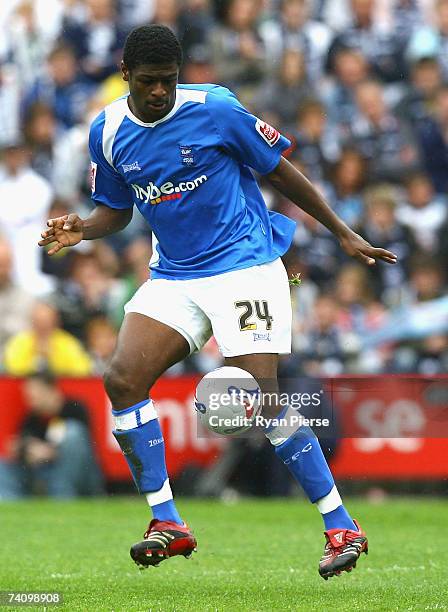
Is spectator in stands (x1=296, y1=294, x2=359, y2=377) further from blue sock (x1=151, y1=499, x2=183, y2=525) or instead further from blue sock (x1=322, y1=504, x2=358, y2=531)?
blue sock (x1=151, y1=499, x2=183, y2=525)

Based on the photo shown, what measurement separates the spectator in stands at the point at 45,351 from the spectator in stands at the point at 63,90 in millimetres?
3177

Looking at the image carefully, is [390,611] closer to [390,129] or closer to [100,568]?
[100,568]

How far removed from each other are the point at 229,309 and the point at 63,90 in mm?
9343

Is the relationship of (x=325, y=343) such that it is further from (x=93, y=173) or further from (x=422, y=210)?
(x=93, y=173)

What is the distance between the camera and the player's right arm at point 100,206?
20.8 feet

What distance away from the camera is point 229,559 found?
7.79 m

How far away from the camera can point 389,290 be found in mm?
13328

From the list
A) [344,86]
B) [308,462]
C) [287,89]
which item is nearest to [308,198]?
[308,462]

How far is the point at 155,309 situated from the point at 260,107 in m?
8.20

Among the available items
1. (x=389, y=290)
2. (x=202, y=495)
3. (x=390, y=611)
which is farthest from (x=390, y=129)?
(x=390, y=611)

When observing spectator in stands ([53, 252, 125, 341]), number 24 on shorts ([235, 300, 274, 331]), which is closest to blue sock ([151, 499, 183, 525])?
number 24 on shorts ([235, 300, 274, 331])

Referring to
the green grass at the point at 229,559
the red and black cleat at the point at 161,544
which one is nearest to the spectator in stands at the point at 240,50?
the green grass at the point at 229,559

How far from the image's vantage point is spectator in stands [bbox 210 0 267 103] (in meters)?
15.1

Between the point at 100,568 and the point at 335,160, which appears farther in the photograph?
the point at 335,160
